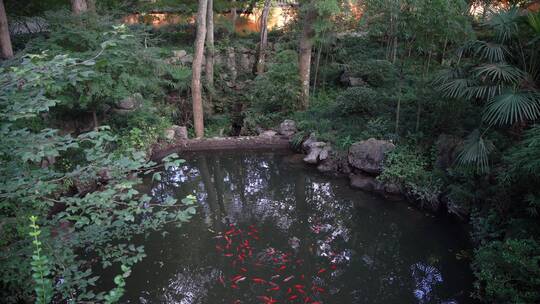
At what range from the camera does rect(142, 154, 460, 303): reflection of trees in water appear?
5484 millimetres

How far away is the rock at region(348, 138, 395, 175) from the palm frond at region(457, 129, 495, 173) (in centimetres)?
238

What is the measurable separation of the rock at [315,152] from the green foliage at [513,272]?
541cm

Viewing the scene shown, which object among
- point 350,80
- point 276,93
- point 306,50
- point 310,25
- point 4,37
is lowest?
point 276,93

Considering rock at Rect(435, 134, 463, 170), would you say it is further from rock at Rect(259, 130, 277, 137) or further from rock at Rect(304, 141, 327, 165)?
rock at Rect(259, 130, 277, 137)

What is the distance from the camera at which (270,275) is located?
5.58 metres

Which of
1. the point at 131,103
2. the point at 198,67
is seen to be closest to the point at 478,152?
the point at 198,67

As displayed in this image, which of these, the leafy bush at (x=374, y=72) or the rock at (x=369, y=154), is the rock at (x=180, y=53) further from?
the rock at (x=369, y=154)

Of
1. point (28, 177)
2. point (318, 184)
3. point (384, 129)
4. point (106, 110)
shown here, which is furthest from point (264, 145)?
point (28, 177)

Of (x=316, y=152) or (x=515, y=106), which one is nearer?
(x=515, y=106)

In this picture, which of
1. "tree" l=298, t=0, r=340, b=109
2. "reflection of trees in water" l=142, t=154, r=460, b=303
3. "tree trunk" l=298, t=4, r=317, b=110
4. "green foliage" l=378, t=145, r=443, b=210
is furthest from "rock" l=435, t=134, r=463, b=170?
"tree trunk" l=298, t=4, r=317, b=110

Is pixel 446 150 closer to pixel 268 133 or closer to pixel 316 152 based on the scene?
pixel 316 152

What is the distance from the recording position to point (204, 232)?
6.78 m

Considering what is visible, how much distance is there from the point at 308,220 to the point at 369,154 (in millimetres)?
2579

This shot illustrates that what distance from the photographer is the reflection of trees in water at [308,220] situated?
5.48m
